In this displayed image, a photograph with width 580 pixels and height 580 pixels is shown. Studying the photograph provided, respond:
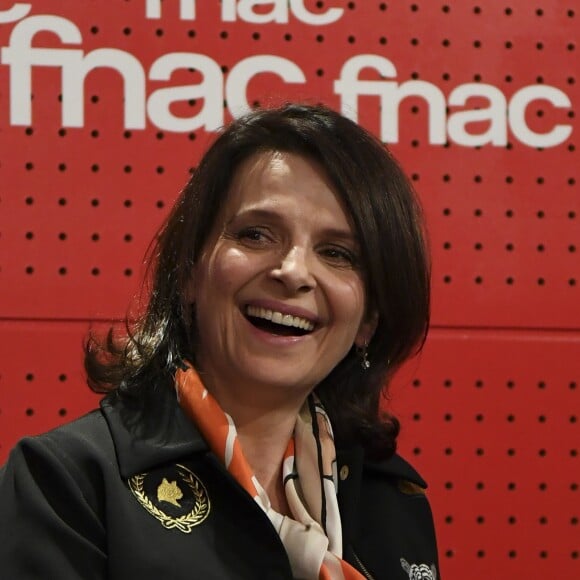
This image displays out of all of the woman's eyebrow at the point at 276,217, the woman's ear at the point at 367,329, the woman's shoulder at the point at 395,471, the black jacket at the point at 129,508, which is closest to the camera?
the black jacket at the point at 129,508

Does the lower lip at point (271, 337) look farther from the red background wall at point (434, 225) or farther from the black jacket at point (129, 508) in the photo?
the red background wall at point (434, 225)

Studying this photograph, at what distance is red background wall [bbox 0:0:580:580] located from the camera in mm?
2381

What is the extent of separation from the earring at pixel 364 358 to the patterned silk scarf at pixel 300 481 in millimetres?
160

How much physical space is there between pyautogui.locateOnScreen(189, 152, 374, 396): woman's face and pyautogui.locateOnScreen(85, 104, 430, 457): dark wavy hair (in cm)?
3

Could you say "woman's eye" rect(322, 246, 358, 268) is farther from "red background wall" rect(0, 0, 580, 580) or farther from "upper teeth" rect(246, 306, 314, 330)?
"red background wall" rect(0, 0, 580, 580)

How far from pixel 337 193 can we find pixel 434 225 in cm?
90

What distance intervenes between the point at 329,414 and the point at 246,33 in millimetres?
1023

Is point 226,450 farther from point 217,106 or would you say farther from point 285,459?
point 217,106

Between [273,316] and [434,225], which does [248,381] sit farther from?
[434,225]

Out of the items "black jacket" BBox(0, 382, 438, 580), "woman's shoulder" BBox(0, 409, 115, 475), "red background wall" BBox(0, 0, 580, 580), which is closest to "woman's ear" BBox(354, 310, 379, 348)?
"black jacket" BBox(0, 382, 438, 580)

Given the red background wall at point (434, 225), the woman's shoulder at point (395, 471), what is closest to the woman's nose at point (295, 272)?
the woman's shoulder at point (395, 471)

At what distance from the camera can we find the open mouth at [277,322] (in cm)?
162

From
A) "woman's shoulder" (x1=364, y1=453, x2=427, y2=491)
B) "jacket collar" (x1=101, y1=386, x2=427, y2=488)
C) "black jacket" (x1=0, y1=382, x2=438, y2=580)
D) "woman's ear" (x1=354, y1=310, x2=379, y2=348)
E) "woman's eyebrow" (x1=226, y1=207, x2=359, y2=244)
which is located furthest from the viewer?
"woman's shoulder" (x1=364, y1=453, x2=427, y2=491)

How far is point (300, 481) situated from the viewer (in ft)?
5.66
